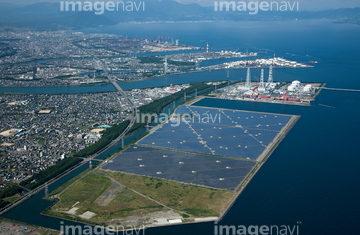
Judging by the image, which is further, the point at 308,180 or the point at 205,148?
the point at 205,148

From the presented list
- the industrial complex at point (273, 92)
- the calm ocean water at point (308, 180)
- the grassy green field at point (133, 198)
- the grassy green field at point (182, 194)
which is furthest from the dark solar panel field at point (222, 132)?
the industrial complex at point (273, 92)

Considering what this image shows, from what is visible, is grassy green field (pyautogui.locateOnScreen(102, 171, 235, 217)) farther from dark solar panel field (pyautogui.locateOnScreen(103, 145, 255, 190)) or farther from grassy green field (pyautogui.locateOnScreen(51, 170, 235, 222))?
dark solar panel field (pyautogui.locateOnScreen(103, 145, 255, 190))

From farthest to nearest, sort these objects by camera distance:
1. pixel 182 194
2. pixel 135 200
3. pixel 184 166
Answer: pixel 184 166 < pixel 182 194 < pixel 135 200

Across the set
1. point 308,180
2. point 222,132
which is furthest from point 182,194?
point 222,132

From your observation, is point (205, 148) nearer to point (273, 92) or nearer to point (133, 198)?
point (133, 198)

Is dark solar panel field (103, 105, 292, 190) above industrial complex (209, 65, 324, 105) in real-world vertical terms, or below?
below

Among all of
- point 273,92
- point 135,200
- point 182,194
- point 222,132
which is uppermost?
point 273,92

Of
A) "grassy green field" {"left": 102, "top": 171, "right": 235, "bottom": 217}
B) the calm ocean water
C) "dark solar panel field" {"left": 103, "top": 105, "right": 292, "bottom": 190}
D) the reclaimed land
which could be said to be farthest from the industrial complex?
"grassy green field" {"left": 102, "top": 171, "right": 235, "bottom": 217}

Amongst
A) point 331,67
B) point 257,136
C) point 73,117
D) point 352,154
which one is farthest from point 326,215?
point 331,67

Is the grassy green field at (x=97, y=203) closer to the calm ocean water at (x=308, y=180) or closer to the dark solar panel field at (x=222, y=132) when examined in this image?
the calm ocean water at (x=308, y=180)
